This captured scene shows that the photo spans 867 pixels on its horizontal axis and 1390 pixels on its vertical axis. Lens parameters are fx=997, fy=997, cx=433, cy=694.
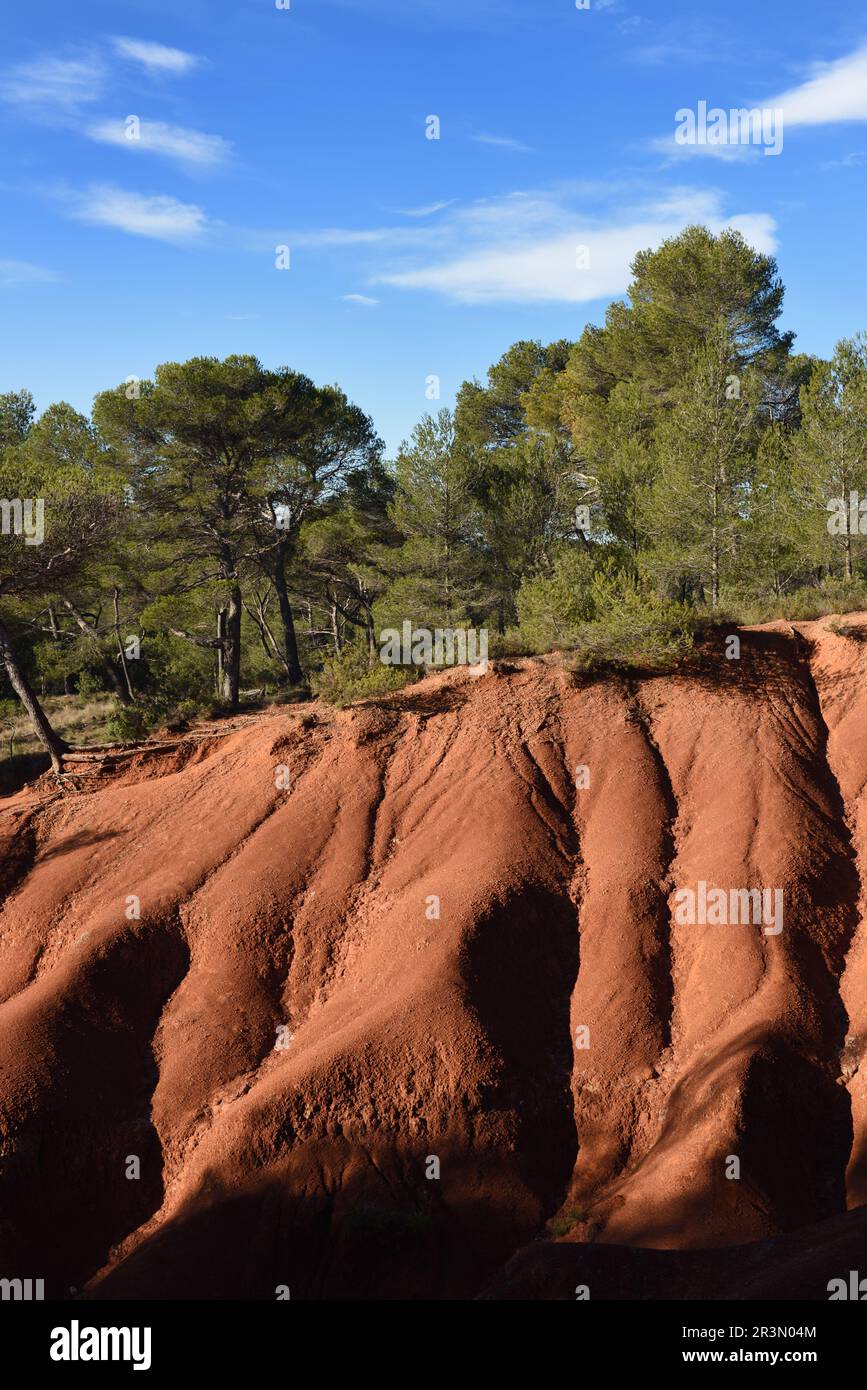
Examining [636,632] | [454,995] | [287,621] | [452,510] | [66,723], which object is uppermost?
[452,510]

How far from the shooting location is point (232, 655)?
3238cm

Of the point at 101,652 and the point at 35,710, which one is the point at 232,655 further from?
the point at 35,710

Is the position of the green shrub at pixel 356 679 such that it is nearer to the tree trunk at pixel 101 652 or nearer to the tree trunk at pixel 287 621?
the tree trunk at pixel 287 621

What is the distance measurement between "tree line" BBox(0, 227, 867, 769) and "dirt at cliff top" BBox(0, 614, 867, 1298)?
2814 millimetres

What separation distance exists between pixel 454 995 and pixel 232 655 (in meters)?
16.9

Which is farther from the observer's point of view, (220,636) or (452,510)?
(220,636)

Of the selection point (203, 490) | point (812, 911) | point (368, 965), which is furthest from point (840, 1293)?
point (203, 490)

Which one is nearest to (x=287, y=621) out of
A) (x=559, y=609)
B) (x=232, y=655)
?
(x=232, y=655)

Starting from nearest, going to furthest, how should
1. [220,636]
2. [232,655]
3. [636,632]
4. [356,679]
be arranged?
[636,632] < [356,679] < [232,655] < [220,636]

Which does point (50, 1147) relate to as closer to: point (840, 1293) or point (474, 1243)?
point (474, 1243)

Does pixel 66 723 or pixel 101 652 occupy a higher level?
pixel 101 652

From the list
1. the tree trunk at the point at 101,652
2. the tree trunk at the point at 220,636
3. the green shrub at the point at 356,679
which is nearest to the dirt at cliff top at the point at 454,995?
the green shrub at the point at 356,679

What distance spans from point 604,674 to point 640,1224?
43.2 feet

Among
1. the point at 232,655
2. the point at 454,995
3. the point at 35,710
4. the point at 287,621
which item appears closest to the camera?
the point at 454,995
